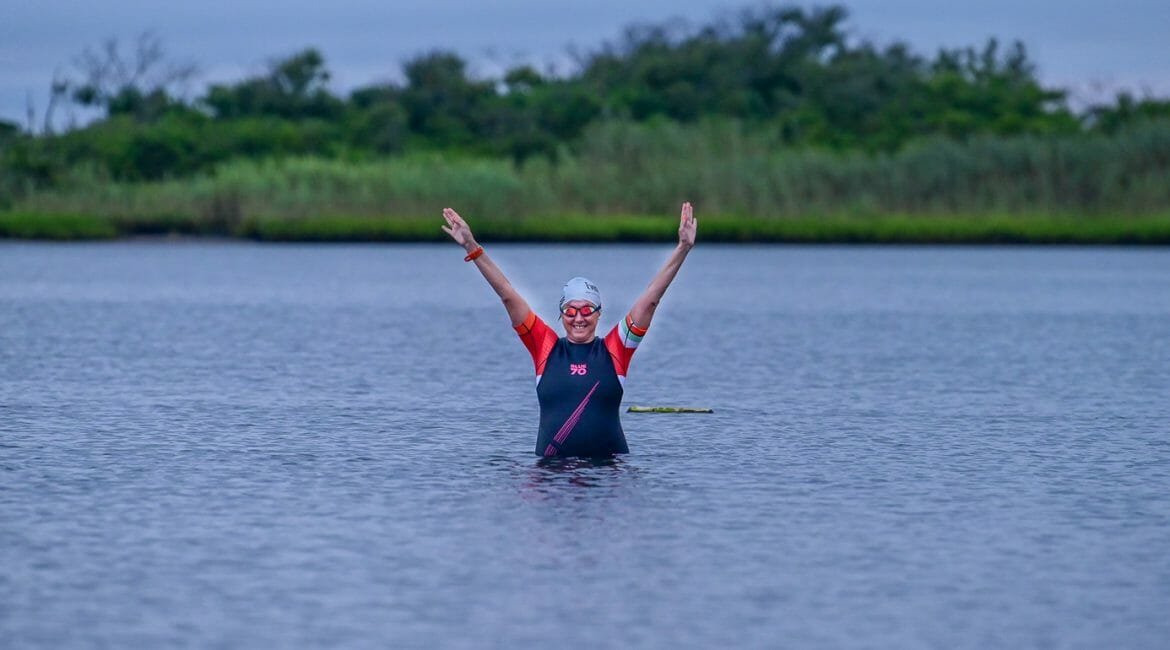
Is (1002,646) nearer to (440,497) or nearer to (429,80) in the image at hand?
(440,497)

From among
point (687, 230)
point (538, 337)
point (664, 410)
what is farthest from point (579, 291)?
point (664, 410)

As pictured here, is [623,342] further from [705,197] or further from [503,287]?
[705,197]

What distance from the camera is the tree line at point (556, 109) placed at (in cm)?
8569

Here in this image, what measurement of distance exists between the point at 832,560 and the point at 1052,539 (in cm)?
168

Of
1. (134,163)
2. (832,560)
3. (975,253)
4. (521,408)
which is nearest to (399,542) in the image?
(832,560)

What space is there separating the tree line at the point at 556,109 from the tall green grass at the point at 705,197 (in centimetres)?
310

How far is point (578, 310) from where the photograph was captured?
51.6 ft

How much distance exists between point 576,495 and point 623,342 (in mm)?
1471

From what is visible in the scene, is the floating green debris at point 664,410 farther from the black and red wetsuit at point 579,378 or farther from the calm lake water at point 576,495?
the black and red wetsuit at point 579,378

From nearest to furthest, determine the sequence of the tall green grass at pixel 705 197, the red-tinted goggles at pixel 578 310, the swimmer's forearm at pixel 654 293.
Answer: the swimmer's forearm at pixel 654 293
the red-tinted goggles at pixel 578 310
the tall green grass at pixel 705 197

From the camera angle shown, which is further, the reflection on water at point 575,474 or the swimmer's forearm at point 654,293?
the swimmer's forearm at point 654,293

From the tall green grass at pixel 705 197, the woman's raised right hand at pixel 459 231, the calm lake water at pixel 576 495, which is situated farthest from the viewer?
the tall green grass at pixel 705 197

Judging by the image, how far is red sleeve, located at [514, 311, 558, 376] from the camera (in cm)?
1593

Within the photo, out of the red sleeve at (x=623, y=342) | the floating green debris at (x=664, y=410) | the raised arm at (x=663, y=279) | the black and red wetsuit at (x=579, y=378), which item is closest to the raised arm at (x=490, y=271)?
the black and red wetsuit at (x=579, y=378)
